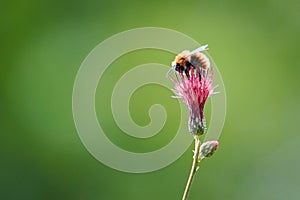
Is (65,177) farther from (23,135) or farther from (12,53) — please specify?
(12,53)

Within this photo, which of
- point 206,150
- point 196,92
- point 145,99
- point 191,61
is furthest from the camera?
point 145,99

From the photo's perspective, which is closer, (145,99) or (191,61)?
(191,61)

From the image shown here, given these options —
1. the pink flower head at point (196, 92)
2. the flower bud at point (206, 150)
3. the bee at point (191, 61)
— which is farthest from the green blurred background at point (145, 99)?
the flower bud at point (206, 150)

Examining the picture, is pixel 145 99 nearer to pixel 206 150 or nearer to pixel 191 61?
pixel 191 61

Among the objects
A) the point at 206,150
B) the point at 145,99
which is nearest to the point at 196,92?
the point at 206,150

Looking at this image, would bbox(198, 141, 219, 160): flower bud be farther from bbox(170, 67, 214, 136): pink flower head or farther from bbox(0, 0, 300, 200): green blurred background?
bbox(0, 0, 300, 200): green blurred background

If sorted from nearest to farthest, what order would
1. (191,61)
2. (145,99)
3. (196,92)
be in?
(196,92)
(191,61)
(145,99)

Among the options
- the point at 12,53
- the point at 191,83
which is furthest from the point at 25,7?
the point at 191,83

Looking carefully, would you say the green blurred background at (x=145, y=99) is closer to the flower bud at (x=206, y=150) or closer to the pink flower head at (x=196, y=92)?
the pink flower head at (x=196, y=92)
